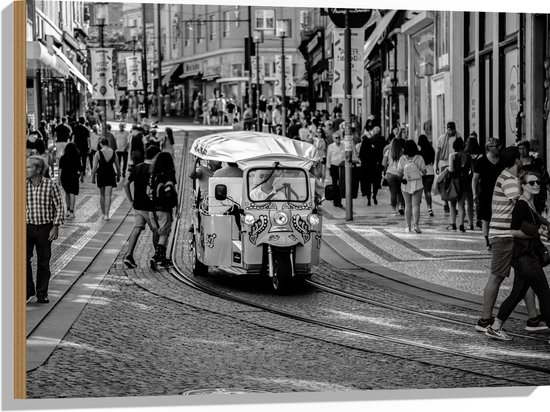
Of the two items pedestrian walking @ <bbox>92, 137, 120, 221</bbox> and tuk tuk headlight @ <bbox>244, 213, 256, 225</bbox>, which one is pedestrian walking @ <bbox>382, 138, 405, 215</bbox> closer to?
pedestrian walking @ <bbox>92, 137, 120, 221</bbox>

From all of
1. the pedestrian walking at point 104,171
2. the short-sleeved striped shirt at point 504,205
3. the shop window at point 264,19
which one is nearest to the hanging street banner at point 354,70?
the pedestrian walking at point 104,171

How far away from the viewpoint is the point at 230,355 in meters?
11.1

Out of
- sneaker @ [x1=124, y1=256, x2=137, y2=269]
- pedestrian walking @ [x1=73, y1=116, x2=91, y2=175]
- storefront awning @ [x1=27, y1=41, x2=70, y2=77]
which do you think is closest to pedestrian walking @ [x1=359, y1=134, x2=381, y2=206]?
storefront awning @ [x1=27, y1=41, x2=70, y2=77]

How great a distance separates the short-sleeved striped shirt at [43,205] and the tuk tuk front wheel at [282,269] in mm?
2678

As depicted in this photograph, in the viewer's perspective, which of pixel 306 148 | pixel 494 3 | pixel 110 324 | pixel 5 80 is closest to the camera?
pixel 5 80

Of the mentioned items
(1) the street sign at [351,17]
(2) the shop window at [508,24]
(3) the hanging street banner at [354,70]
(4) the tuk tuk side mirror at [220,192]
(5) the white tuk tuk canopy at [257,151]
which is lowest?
(4) the tuk tuk side mirror at [220,192]

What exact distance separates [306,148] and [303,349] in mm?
5225

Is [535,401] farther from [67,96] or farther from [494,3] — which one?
[67,96]

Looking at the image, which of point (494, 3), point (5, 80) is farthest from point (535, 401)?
point (5, 80)

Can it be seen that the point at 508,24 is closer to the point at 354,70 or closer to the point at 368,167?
the point at 354,70

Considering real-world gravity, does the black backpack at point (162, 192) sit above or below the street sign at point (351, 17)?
below

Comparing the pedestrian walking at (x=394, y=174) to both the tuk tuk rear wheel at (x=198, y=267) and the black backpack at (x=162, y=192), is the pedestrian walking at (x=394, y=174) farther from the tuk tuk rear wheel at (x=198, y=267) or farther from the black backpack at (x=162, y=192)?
the tuk tuk rear wheel at (x=198, y=267)

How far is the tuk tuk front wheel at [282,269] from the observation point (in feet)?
48.6

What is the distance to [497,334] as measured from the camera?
12.0m
